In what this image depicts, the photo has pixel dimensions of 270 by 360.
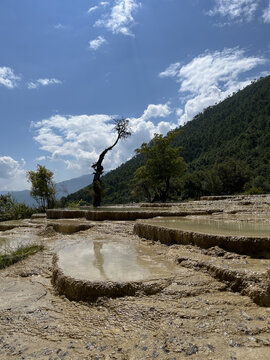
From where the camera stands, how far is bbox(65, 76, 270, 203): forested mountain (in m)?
36.6

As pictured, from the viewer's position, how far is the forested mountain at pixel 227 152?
3657 cm

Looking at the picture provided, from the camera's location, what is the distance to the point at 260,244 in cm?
362

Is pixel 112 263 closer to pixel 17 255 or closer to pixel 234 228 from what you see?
pixel 234 228

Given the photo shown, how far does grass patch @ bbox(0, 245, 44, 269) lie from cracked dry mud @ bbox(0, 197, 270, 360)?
1.64 metres

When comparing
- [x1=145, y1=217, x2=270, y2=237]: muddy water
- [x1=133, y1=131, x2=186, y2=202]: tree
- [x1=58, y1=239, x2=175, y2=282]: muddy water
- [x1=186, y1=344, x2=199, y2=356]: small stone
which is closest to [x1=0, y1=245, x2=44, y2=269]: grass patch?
[x1=58, y1=239, x2=175, y2=282]: muddy water

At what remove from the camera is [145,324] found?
249 cm

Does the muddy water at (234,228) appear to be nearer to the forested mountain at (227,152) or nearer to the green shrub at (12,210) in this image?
the green shrub at (12,210)

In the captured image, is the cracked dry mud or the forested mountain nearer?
the cracked dry mud

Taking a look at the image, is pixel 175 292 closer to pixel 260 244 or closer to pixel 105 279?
pixel 105 279

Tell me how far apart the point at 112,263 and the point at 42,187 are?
575 inches

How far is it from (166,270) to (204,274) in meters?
0.51

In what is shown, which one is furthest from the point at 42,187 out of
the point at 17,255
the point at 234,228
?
the point at 234,228

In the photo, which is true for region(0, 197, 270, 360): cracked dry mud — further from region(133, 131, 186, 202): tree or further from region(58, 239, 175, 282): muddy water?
region(133, 131, 186, 202): tree

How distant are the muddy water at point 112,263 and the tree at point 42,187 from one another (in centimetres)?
1291
